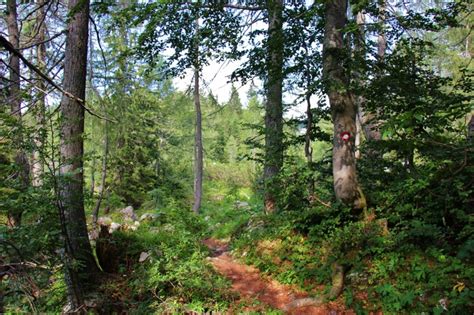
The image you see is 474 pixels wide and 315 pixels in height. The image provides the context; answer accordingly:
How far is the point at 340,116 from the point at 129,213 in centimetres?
1029

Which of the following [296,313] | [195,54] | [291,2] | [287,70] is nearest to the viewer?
[296,313]

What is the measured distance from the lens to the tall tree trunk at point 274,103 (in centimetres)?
584

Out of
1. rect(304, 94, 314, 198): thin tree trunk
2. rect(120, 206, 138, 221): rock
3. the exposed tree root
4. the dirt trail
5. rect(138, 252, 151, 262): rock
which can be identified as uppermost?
rect(304, 94, 314, 198): thin tree trunk

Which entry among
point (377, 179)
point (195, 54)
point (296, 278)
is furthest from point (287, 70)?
point (296, 278)

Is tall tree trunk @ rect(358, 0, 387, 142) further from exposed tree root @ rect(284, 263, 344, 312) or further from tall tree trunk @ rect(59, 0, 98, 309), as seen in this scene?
tall tree trunk @ rect(59, 0, 98, 309)

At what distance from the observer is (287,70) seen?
5773mm

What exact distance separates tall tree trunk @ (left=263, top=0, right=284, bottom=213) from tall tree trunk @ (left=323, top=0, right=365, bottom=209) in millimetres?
966

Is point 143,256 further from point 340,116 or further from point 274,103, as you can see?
point 274,103

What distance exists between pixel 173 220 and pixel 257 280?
1871 millimetres

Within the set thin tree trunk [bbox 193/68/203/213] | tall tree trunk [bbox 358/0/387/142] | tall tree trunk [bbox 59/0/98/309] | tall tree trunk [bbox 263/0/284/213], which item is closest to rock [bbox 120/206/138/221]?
thin tree trunk [bbox 193/68/203/213]

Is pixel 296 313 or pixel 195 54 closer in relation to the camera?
pixel 296 313

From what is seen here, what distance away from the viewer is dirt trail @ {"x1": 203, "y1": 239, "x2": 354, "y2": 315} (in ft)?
13.1

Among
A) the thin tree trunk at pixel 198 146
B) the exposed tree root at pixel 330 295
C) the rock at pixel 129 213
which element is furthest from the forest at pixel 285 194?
the thin tree trunk at pixel 198 146

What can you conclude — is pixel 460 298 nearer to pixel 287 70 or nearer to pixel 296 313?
pixel 296 313
